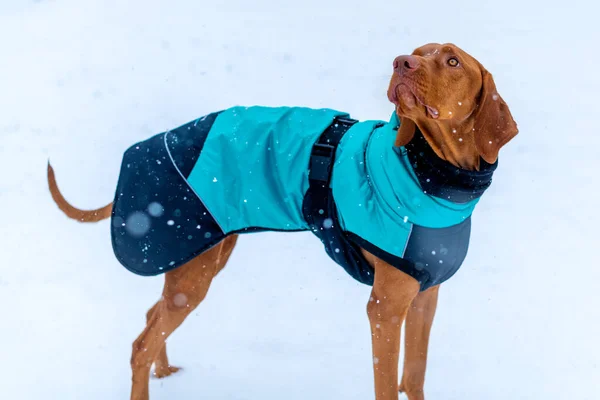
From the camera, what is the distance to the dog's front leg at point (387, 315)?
271cm

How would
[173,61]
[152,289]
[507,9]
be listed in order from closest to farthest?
[152,289]
[173,61]
[507,9]

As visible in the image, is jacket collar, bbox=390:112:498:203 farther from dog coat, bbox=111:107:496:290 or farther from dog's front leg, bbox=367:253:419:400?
dog's front leg, bbox=367:253:419:400

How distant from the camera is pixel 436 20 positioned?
7488 mm

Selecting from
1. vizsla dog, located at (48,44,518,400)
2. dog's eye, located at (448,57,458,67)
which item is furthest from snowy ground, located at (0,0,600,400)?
dog's eye, located at (448,57,458,67)

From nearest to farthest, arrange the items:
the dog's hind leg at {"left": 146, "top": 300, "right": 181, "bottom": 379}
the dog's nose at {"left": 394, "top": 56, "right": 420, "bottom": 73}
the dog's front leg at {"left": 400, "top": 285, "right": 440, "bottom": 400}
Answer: the dog's nose at {"left": 394, "top": 56, "right": 420, "bottom": 73}
the dog's front leg at {"left": 400, "top": 285, "right": 440, "bottom": 400}
the dog's hind leg at {"left": 146, "top": 300, "right": 181, "bottom": 379}

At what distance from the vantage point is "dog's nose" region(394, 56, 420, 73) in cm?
246

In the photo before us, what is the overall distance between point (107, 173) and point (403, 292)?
402cm

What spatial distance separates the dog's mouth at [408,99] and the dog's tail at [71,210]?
64.5 inches

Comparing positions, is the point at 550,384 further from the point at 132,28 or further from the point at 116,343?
the point at 132,28

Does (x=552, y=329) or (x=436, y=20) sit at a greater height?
(x=436, y=20)

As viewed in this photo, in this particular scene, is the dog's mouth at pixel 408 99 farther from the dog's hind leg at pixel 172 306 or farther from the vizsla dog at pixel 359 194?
the dog's hind leg at pixel 172 306

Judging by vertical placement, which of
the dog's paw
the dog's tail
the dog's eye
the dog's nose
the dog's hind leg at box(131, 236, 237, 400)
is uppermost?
the dog's nose

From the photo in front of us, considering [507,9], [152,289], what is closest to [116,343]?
[152,289]

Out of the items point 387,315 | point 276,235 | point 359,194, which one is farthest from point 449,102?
point 276,235
